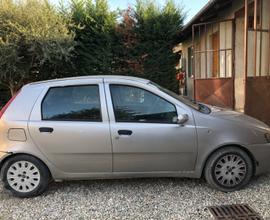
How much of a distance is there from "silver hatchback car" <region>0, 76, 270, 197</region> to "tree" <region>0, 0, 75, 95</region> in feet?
18.0

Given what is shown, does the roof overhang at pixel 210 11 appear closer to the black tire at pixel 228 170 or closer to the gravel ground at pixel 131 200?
the black tire at pixel 228 170

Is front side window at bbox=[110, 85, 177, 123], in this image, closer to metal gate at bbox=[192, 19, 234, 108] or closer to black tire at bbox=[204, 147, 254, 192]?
black tire at bbox=[204, 147, 254, 192]

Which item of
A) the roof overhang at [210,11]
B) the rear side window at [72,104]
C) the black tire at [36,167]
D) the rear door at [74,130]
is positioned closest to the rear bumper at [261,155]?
the rear door at [74,130]

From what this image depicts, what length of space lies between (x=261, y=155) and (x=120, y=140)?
1865 mm

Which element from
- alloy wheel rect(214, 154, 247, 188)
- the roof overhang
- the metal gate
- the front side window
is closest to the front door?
the front side window

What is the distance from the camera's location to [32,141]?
172 inches

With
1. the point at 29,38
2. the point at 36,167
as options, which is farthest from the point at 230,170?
the point at 29,38

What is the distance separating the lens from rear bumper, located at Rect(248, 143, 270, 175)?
4434 millimetres

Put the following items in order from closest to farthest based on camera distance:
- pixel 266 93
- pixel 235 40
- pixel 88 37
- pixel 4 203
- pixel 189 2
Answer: pixel 4 203, pixel 266 93, pixel 235 40, pixel 88 37, pixel 189 2

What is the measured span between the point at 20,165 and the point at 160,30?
865 cm

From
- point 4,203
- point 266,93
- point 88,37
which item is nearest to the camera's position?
point 4,203

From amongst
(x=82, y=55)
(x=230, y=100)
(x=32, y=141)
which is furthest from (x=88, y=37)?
(x=32, y=141)

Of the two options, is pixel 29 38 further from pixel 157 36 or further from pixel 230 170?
pixel 230 170

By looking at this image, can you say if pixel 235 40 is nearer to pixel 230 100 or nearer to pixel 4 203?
pixel 230 100
